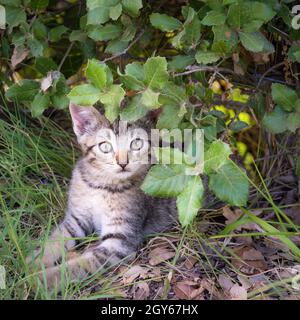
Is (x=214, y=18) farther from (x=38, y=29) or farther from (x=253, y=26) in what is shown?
(x=38, y=29)

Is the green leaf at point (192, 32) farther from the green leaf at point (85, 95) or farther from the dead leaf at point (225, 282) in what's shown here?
the dead leaf at point (225, 282)

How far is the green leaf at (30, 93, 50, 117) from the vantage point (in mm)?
3102

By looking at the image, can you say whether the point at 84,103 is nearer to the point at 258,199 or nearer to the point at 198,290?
the point at 198,290

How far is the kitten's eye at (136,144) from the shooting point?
3.20 meters

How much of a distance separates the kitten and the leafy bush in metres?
0.27

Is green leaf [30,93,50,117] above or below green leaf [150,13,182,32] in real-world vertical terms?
Answer: below

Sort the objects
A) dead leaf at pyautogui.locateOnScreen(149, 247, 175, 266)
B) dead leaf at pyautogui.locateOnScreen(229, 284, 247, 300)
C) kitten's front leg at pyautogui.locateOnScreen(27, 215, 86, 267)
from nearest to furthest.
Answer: dead leaf at pyautogui.locateOnScreen(229, 284, 247, 300), kitten's front leg at pyautogui.locateOnScreen(27, 215, 86, 267), dead leaf at pyautogui.locateOnScreen(149, 247, 175, 266)

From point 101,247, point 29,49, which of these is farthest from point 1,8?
point 101,247

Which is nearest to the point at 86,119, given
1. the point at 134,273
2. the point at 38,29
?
the point at 38,29

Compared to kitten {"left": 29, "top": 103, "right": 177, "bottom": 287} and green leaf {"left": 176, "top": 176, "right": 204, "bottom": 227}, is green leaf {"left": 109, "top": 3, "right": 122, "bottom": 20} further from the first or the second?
green leaf {"left": 176, "top": 176, "right": 204, "bottom": 227}

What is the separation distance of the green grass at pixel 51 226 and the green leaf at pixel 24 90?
47 cm

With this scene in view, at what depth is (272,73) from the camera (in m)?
3.58

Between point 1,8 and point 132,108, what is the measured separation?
102 centimetres

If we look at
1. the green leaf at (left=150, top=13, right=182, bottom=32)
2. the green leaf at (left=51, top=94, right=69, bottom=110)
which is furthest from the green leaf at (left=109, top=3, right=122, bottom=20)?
the green leaf at (left=51, top=94, right=69, bottom=110)
